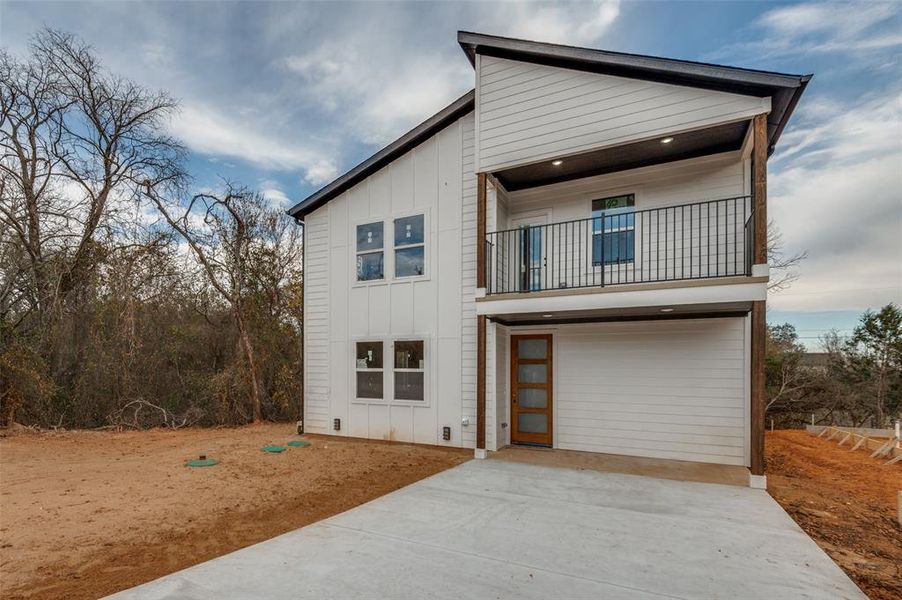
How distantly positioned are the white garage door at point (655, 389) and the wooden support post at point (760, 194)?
5.48 feet

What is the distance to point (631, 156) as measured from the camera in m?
6.86

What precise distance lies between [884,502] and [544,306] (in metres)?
4.67

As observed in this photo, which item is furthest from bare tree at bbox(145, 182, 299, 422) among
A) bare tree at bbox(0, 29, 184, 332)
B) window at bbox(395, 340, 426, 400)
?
window at bbox(395, 340, 426, 400)

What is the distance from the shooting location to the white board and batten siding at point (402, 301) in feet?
25.2

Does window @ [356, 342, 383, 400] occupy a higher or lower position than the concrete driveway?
higher

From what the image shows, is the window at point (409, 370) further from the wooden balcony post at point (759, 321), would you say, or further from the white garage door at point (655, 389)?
the wooden balcony post at point (759, 321)

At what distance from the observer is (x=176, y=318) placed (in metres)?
11.3

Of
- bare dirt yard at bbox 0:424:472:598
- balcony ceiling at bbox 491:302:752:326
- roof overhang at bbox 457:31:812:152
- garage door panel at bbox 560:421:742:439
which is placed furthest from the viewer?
garage door panel at bbox 560:421:742:439

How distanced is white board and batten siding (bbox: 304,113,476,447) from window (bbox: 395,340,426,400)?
0.48ft

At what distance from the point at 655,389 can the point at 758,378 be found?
6.18 feet

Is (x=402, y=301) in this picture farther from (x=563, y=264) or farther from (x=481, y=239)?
(x=563, y=264)

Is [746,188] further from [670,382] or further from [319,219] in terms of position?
[319,219]

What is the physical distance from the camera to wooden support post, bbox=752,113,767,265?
5.25 m

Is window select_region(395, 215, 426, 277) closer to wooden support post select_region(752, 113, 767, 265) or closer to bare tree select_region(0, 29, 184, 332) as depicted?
wooden support post select_region(752, 113, 767, 265)
